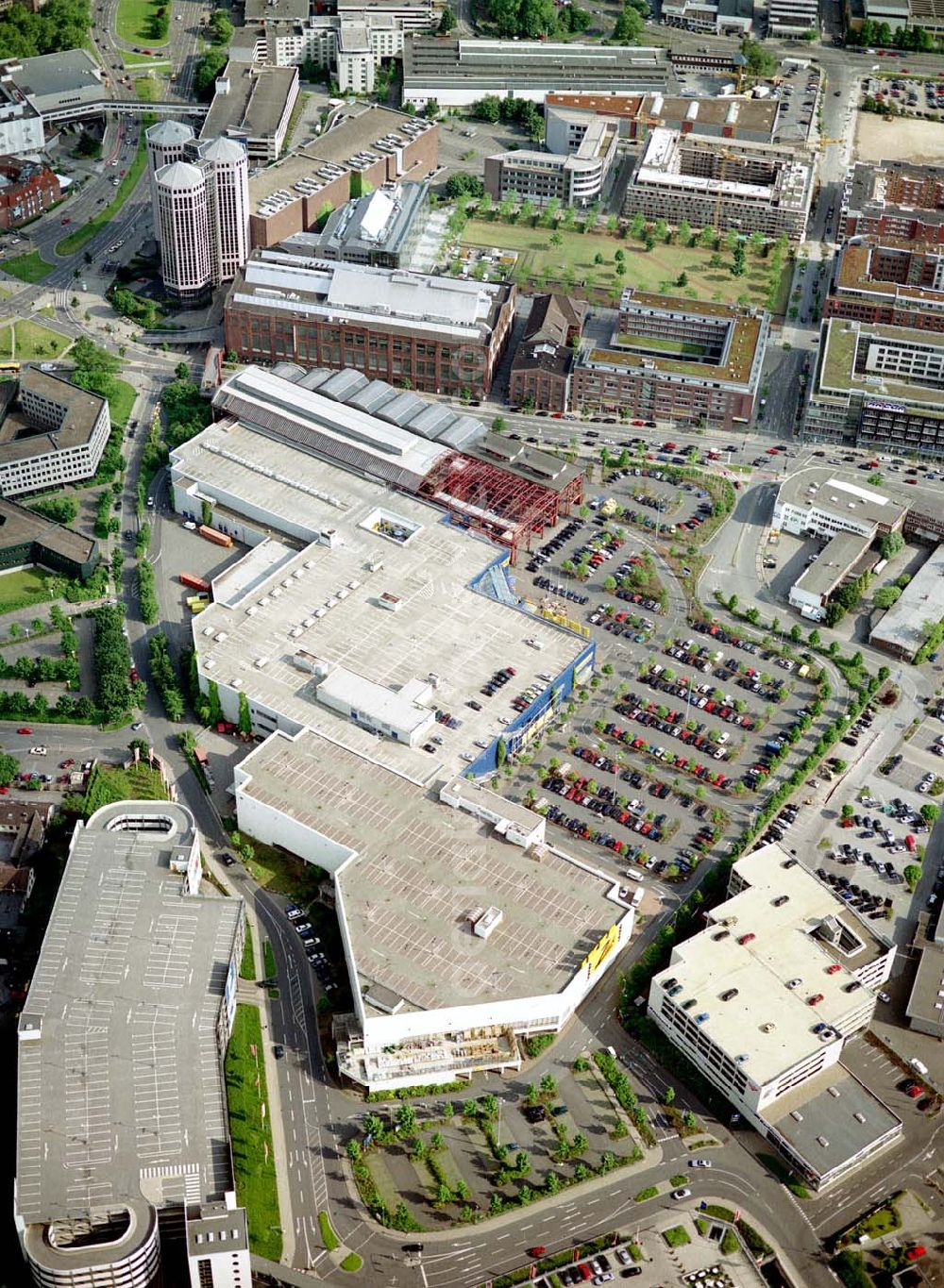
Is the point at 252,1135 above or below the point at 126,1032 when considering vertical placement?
below

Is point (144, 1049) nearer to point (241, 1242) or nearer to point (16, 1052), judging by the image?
point (16, 1052)

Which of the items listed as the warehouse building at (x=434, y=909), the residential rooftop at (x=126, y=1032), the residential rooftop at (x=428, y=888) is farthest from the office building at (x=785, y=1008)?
the residential rooftop at (x=126, y=1032)

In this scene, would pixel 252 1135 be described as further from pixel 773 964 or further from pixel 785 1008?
pixel 773 964

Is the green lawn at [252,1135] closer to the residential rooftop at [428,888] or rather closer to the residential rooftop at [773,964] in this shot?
the residential rooftop at [428,888]

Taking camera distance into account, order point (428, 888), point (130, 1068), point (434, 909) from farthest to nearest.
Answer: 1. point (428, 888)
2. point (434, 909)
3. point (130, 1068)

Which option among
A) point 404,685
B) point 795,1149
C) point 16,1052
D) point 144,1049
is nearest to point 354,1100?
→ point 144,1049

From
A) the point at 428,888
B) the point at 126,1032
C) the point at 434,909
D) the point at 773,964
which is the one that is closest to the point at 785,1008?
the point at 773,964

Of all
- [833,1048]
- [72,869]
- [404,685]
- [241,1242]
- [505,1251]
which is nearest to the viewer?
[241,1242]
